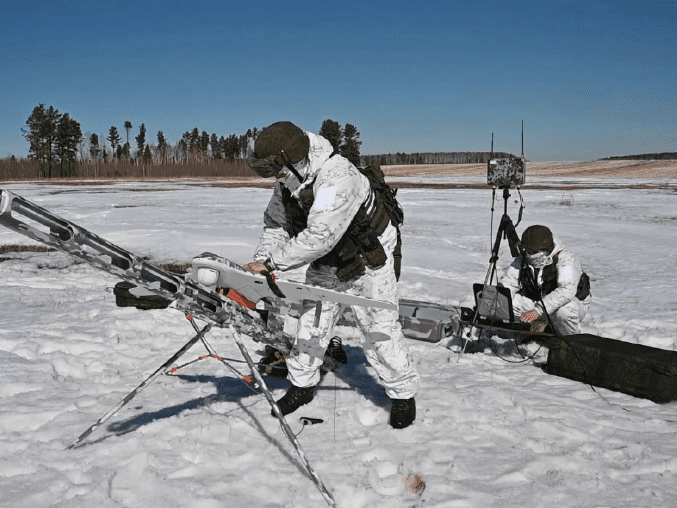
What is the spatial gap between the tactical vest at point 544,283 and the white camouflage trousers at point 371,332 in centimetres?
262

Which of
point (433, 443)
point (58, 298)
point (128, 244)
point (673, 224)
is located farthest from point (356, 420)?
point (673, 224)

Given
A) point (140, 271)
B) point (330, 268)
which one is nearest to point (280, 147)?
point (330, 268)

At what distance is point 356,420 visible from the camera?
155 inches

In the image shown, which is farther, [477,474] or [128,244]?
[128,244]

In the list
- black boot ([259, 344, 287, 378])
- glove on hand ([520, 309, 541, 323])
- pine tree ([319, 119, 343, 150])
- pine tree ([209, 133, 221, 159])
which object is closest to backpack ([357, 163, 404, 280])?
black boot ([259, 344, 287, 378])

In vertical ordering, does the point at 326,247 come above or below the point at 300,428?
above

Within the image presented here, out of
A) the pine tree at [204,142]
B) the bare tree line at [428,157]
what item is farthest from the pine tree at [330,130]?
the bare tree line at [428,157]

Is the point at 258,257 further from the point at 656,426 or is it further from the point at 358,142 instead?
the point at 358,142

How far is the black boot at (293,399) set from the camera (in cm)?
395

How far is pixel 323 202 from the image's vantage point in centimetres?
320

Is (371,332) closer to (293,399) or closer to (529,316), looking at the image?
(293,399)

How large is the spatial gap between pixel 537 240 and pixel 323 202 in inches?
122

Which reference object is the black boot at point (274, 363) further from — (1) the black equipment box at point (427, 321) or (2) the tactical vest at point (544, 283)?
(2) the tactical vest at point (544, 283)

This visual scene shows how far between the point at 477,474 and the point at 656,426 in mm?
1614
